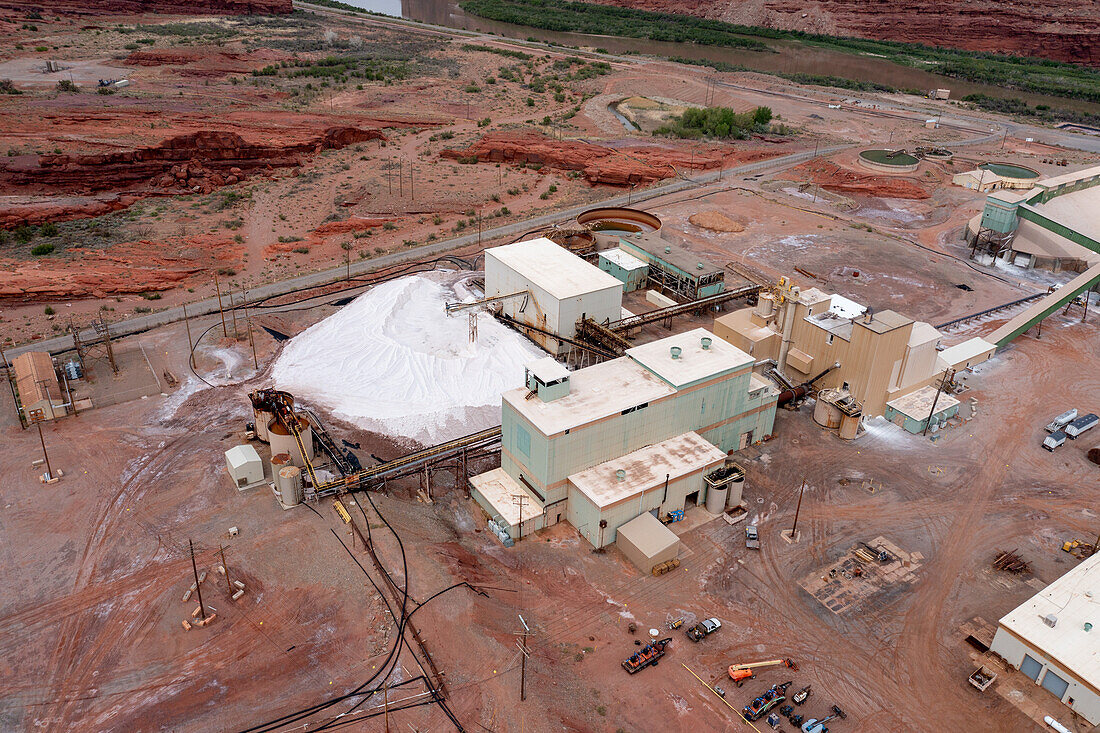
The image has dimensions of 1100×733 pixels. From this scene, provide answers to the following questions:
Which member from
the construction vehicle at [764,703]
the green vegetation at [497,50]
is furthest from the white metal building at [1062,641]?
the green vegetation at [497,50]

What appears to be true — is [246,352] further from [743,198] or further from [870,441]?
[743,198]

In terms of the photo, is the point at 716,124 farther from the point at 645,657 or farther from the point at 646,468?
the point at 645,657

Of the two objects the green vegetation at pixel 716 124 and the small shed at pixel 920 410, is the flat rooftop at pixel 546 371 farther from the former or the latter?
the green vegetation at pixel 716 124

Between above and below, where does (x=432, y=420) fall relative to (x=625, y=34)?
below

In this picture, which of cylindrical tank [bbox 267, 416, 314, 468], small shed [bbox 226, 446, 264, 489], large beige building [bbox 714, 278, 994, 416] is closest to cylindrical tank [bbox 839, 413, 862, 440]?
large beige building [bbox 714, 278, 994, 416]

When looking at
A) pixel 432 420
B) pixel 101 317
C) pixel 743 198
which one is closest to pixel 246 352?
pixel 101 317

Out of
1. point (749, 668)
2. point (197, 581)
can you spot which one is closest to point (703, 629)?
point (749, 668)
